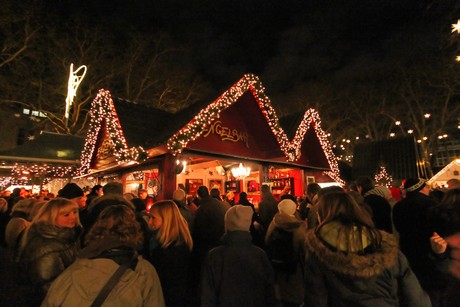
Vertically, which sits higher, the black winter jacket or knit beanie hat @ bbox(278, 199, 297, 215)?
knit beanie hat @ bbox(278, 199, 297, 215)

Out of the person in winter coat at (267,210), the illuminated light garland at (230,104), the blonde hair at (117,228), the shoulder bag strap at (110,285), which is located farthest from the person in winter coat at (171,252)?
the illuminated light garland at (230,104)

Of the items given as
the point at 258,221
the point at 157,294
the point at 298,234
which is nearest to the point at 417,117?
the point at 258,221

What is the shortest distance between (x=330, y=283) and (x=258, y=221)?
417 cm

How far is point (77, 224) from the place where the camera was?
358 centimetres

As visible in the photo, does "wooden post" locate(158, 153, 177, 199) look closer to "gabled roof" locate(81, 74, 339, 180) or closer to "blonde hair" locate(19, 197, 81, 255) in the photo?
"gabled roof" locate(81, 74, 339, 180)

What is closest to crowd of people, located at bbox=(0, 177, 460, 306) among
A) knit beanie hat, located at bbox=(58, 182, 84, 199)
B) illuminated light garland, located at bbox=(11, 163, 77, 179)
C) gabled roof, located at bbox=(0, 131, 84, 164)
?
knit beanie hat, located at bbox=(58, 182, 84, 199)

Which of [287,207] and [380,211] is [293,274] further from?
[380,211]

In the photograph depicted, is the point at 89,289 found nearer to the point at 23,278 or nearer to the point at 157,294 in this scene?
the point at 157,294

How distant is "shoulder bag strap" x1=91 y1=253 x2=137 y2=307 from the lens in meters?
1.81

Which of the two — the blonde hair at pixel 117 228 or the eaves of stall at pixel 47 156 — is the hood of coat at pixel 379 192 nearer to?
the blonde hair at pixel 117 228

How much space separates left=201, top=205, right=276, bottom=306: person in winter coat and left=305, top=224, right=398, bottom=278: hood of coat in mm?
829

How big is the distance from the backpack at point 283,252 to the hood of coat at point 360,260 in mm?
1330

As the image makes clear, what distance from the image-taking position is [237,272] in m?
2.74

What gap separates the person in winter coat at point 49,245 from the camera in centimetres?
264
